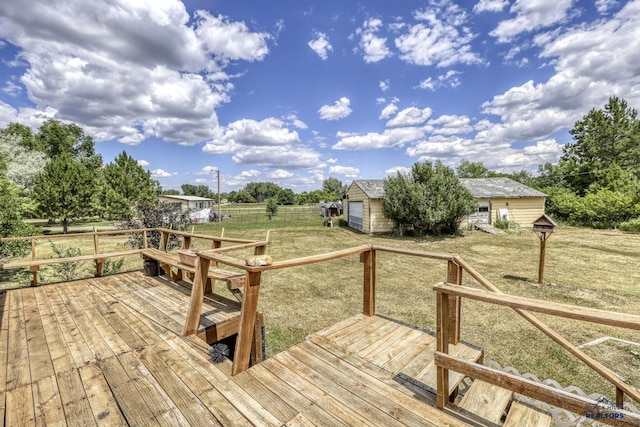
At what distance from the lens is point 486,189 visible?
1789cm

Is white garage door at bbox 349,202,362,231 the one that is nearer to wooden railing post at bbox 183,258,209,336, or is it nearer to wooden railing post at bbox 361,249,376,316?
wooden railing post at bbox 361,249,376,316

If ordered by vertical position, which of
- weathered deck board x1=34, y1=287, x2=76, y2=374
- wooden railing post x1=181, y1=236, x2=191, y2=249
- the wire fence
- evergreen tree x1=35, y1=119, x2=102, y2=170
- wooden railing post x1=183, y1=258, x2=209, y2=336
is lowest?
the wire fence

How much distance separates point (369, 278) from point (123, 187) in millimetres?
20679

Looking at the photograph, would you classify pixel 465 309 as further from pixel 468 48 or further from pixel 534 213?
pixel 534 213

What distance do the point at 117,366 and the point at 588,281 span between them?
32.6 feet

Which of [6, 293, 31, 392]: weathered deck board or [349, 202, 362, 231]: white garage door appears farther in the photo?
[349, 202, 362, 231]: white garage door

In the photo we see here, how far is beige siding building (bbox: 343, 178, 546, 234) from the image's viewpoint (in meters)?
16.3

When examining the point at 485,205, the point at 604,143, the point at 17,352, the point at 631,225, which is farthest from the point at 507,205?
the point at 17,352

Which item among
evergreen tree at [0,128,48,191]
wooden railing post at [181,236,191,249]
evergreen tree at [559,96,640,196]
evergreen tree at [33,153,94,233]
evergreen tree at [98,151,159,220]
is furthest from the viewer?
evergreen tree at [559,96,640,196]

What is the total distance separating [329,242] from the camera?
45.1 feet

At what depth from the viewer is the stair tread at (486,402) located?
1840 mm

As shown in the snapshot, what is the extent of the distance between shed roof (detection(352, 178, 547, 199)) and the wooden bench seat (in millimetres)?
12448

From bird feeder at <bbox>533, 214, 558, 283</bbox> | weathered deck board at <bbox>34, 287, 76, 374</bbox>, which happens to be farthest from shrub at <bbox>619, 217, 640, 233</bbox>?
weathered deck board at <bbox>34, 287, 76, 374</bbox>


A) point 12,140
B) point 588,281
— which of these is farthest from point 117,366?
point 12,140
